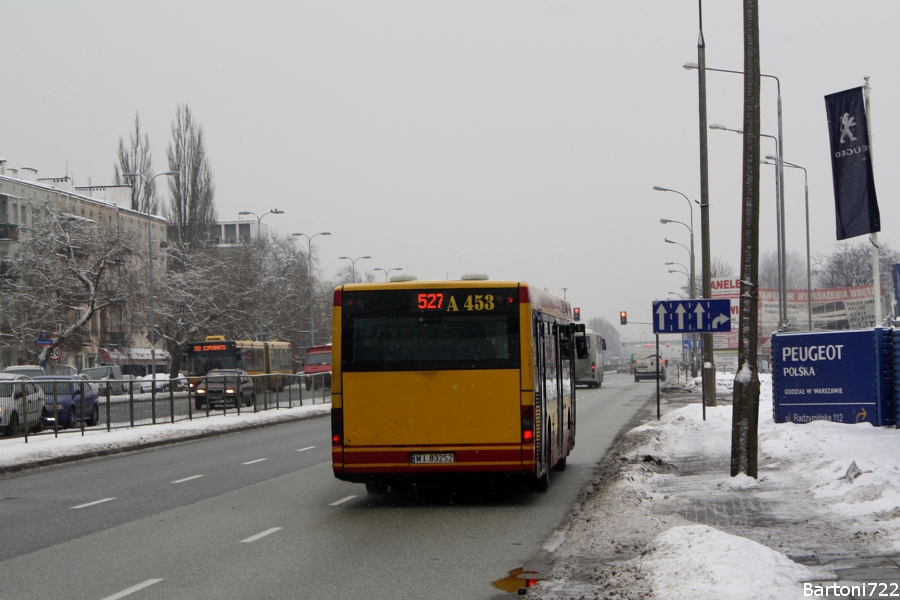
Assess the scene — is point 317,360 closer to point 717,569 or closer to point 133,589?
point 133,589

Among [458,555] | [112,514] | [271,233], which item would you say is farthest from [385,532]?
[271,233]

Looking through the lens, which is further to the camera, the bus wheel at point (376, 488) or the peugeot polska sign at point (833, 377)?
the peugeot polska sign at point (833, 377)

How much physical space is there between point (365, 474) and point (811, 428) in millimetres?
9075

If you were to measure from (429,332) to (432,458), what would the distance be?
1.48m

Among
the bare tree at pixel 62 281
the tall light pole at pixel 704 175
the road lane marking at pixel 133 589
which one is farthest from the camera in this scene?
the bare tree at pixel 62 281

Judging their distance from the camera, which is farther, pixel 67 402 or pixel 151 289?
pixel 151 289

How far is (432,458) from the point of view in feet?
40.0

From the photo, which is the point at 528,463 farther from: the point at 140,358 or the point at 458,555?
the point at 140,358

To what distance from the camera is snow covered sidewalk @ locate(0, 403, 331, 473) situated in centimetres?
1955

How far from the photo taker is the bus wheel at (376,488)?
13184mm

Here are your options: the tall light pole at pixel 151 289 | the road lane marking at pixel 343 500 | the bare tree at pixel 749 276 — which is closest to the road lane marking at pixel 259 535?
the road lane marking at pixel 343 500

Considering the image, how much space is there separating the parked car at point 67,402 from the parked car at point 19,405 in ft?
0.74

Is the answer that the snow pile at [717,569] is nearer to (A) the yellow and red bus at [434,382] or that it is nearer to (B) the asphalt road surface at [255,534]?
(B) the asphalt road surface at [255,534]

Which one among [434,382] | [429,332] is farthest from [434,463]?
[429,332]
